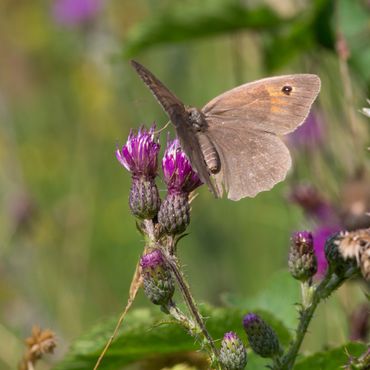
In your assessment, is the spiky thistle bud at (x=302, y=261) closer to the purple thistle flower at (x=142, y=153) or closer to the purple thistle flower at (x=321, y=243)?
the purple thistle flower at (x=142, y=153)

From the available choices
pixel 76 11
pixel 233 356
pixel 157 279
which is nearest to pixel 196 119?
pixel 157 279

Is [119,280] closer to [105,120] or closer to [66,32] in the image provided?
[105,120]

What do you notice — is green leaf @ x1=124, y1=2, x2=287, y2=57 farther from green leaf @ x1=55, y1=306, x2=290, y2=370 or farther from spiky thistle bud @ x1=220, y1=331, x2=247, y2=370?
spiky thistle bud @ x1=220, y1=331, x2=247, y2=370

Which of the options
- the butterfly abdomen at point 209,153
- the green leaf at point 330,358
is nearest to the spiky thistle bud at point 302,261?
the green leaf at point 330,358

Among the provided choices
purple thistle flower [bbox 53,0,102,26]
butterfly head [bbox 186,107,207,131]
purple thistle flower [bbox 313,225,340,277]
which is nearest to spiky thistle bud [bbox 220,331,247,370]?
butterfly head [bbox 186,107,207,131]

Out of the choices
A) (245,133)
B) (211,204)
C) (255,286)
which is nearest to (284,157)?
(245,133)
